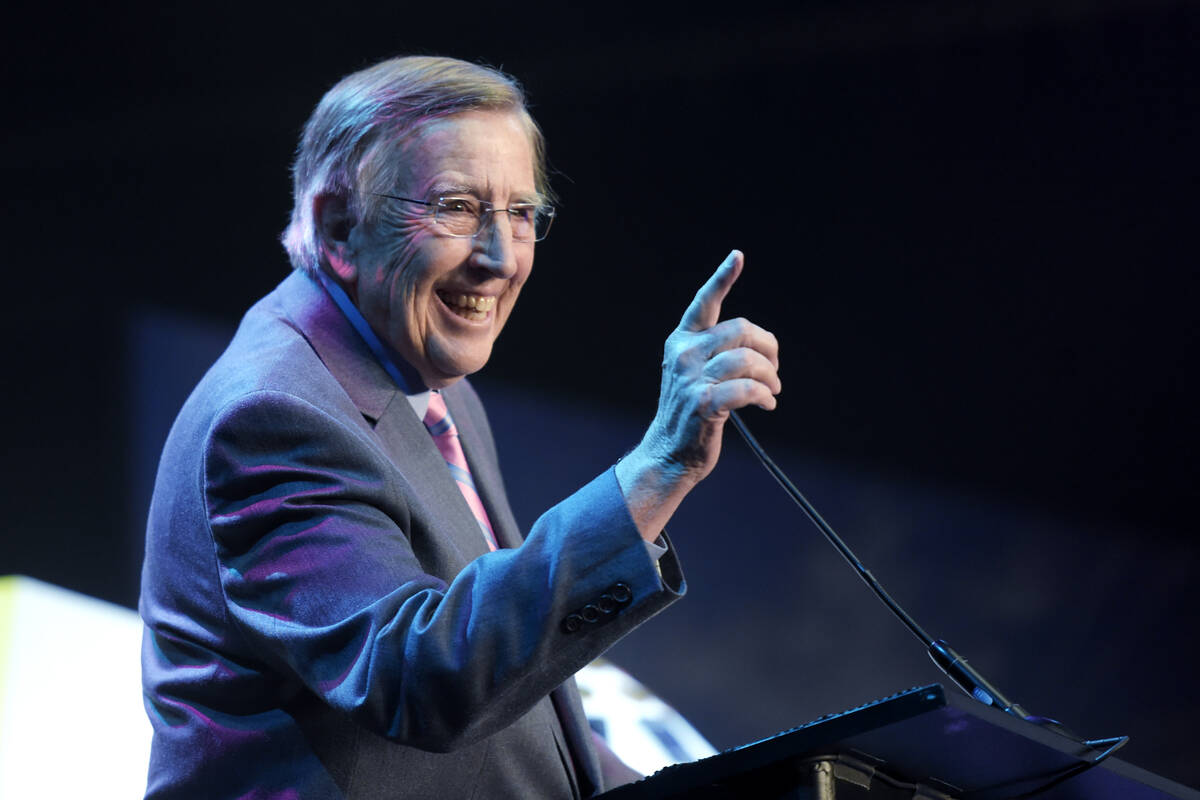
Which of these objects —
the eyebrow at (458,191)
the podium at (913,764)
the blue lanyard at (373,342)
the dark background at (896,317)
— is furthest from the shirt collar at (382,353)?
the dark background at (896,317)

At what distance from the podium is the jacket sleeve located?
17 centimetres

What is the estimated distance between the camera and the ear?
1.69 m

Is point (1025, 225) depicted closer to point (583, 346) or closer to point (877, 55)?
point (877, 55)

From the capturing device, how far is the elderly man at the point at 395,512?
44.3 inches

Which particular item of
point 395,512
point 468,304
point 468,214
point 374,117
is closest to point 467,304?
point 468,304

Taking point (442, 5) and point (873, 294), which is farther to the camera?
point (873, 294)

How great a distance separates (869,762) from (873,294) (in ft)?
7.02

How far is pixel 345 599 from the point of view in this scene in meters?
1.21

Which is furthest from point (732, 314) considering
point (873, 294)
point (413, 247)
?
point (413, 247)

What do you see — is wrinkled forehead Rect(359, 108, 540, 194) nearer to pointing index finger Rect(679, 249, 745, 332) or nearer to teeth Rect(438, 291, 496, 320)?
teeth Rect(438, 291, 496, 320)

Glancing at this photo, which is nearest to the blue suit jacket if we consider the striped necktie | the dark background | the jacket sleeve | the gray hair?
the jacket sleeve

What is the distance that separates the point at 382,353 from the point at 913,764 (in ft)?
3.12

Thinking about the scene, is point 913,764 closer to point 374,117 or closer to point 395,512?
point 395,512

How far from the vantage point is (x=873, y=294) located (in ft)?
10.0
